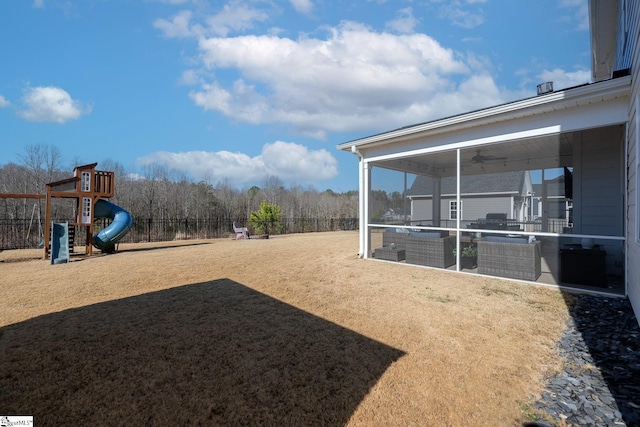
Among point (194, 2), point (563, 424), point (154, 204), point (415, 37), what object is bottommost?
point (563, 424)

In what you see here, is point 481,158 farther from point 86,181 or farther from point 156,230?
point 156,230

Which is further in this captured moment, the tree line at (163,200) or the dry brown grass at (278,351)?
the tree line at (163,200)

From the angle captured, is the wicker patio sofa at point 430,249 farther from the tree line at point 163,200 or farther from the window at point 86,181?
the window at point 86,181

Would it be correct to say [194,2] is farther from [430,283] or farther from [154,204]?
[154,204]

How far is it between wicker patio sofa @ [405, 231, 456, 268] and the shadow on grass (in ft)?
13.1

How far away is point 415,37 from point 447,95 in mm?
7433

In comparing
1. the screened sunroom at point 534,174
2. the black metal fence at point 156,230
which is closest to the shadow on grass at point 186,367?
the screened sunroom at point 534,174

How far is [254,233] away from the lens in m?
19.5

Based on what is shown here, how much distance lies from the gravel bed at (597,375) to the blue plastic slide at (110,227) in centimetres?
1178

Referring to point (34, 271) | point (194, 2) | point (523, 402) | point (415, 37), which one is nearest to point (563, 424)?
point (523, 402)

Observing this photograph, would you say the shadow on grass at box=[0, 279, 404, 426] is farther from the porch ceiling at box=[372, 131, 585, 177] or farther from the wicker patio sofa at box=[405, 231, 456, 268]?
the porch ceiling at box=[372, 131, 585, 177]

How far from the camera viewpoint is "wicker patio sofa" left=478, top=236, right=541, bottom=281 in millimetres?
5496

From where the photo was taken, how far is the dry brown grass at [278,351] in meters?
2.01

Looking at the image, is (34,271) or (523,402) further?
(34,271)
